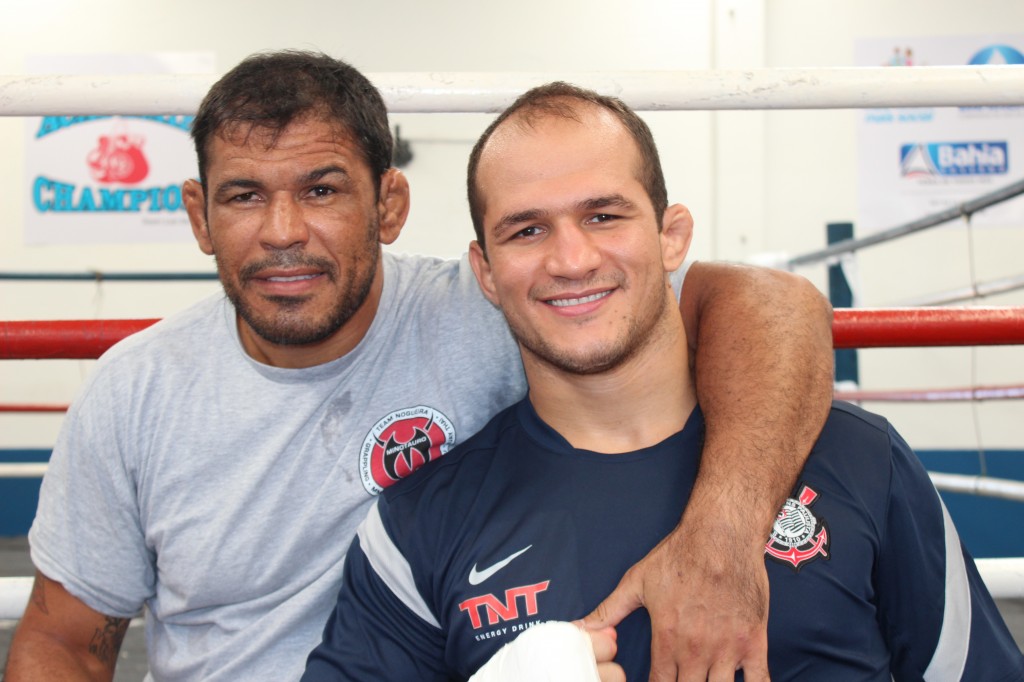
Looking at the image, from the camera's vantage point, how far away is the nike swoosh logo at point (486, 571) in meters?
0.93

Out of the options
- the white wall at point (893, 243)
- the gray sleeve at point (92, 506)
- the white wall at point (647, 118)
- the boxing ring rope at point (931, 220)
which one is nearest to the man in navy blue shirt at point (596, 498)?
the gray sleeve at point (92, 506)

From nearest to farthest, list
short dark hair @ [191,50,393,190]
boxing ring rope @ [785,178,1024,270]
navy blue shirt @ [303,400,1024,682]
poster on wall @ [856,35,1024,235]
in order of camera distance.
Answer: navy blue shirt @ [303,400,1024,682]
short dark hair @ [191,50,393,190]
boxing ring rope @ [785,178,1024,270]
poster on wall @ [856,35,1024,235]

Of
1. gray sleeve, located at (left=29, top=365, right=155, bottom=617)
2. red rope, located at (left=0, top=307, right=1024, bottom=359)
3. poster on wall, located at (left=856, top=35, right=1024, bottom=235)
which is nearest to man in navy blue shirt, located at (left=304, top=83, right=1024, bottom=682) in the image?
red rope, located at (left=0, top=307, right=1024, bottom=359)

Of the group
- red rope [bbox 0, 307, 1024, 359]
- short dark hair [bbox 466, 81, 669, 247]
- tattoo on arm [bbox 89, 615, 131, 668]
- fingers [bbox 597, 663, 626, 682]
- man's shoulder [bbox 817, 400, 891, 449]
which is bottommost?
tattoo on arm [bbox 89, 615, 131, 668]

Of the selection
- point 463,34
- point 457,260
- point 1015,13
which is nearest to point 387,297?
point 457,260

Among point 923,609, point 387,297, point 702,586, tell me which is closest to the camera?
point 702,586

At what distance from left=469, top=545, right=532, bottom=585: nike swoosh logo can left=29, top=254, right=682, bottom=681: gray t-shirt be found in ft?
0.67

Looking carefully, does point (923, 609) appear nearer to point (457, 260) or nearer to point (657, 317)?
point (657, 317)

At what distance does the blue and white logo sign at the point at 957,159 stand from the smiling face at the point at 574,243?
157 inches

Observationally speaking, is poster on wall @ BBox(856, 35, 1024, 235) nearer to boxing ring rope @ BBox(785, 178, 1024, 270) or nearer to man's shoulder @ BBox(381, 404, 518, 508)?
boxing ring rope @ BBox(785, 178, 1024, 270)

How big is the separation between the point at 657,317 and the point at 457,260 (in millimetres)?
371

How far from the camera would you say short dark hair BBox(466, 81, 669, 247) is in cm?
105

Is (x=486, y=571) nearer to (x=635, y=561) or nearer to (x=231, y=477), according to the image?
(x=635, y=561)

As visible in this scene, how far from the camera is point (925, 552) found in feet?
3.04
